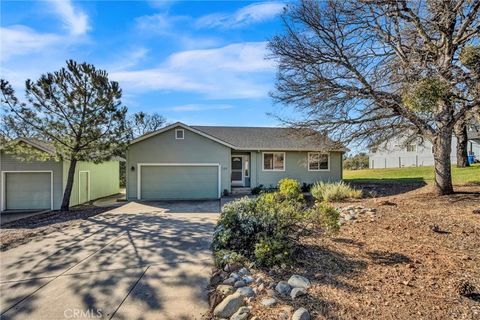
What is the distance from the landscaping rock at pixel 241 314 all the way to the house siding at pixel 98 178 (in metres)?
13.9

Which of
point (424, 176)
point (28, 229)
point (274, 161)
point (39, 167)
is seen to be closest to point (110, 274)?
point (28, 229)

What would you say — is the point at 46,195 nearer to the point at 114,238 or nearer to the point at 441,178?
the point at 114,238

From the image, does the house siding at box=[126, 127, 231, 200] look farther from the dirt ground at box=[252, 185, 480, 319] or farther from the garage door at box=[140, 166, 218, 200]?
the dirt ground at box=[252, 185, 480, 319]

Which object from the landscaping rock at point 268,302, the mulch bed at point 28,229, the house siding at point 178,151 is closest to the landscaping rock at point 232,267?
the landscaping rock at point 268,302

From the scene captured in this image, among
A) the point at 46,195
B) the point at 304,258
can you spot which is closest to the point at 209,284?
the point at 304,258

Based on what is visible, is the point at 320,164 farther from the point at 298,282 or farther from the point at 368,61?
the point at 298,282

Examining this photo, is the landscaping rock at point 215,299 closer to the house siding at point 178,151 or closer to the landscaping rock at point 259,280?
the landscaping rock at point 259,280

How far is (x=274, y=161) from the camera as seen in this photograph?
695 inches

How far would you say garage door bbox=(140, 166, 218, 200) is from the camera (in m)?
15.4

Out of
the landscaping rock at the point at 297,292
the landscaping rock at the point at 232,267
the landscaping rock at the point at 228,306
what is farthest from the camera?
the landscaping rock at the point at 232,267

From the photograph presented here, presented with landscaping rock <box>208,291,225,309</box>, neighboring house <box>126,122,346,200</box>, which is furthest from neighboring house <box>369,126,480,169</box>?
landscaping rock <box>208,291,225,309</box>

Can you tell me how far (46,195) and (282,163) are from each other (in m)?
13.5

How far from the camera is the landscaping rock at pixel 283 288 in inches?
142

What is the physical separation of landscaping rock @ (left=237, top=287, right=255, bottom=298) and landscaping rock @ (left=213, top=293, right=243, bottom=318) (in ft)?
0.24
